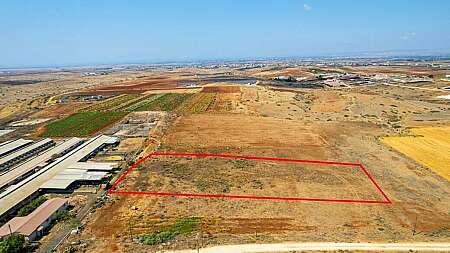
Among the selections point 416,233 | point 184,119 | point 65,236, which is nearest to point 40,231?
point 65,236

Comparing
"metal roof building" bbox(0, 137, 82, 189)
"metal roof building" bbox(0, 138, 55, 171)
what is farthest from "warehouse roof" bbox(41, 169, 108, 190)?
"metal roof building" bbox(0, 138, 55, 171)

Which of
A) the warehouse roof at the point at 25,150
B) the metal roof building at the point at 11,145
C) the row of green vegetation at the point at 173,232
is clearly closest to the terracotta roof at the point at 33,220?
the row of green vegetation at the point at 173,232

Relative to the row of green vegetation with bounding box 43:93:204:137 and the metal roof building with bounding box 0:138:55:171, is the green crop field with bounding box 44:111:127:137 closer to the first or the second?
the row of green vegetation with bounding box 43:93:204:137

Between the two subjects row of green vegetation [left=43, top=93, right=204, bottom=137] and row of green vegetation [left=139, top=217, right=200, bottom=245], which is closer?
row of green vegetation [left=139, top=217, right=200, bottom=245]

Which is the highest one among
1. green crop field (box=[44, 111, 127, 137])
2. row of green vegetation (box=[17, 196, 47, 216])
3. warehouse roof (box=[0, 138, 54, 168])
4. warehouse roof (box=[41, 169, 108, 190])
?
green crop field (box=[44, 111, 127, 137])

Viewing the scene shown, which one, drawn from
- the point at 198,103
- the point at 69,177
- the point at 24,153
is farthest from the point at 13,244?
the point at 198,103

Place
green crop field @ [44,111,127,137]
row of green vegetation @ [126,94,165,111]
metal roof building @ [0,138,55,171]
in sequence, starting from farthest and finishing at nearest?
row of green vegetation @ [126,94,165,111] < green crop field @ [44,111,127,137] < metal roof building @ [0,138,55,171]
